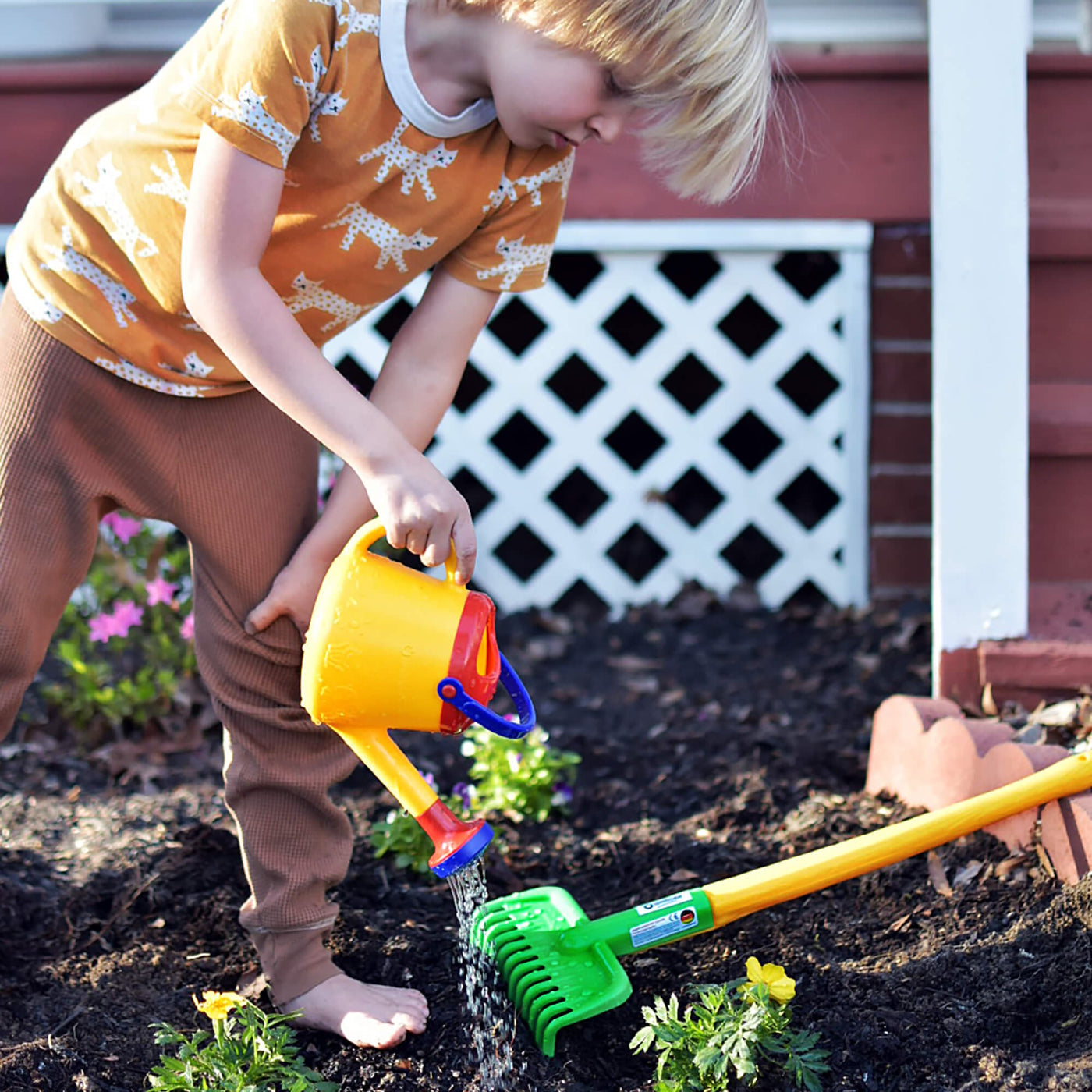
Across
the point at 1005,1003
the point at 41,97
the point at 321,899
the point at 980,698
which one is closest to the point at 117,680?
the point at 321,899

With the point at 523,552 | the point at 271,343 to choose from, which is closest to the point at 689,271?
the point at 523,552

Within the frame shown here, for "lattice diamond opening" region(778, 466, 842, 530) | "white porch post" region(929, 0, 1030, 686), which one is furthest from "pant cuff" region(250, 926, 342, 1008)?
"lattice diamond opening" region(778, 466, 842, 530)

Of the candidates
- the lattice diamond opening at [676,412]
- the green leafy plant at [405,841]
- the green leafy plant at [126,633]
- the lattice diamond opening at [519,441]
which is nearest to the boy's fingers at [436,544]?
the green leafy plant at [405,841]

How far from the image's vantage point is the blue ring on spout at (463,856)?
1.46 metres

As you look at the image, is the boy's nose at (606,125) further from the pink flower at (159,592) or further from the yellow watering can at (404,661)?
the pink flower at (159,592)

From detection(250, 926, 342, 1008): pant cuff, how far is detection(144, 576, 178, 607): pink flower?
1.10 meters

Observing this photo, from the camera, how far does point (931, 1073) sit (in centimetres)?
152

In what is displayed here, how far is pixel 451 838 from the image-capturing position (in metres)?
1.47

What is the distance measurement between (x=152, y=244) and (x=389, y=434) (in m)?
0.39

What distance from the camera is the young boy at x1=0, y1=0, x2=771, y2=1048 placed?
1.42m

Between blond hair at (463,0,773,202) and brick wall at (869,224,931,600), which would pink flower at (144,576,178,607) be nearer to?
blond hair at (463,0,773,202)

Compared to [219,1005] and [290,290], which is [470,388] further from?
[219,1005]

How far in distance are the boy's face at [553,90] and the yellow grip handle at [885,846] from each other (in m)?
0.92

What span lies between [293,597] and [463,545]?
29 cm
